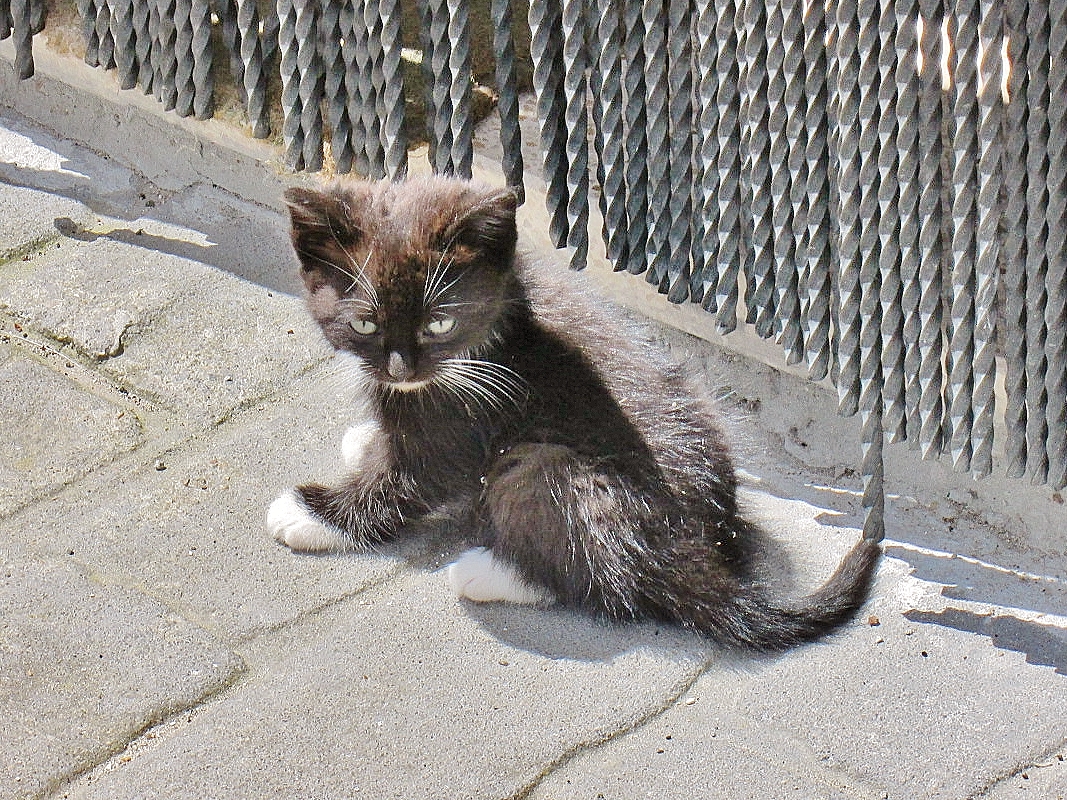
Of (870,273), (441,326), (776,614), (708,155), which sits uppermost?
(708,155)

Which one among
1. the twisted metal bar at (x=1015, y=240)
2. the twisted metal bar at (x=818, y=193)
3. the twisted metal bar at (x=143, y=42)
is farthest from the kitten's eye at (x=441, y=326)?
the twisted metal bar at (x=143, y=42)

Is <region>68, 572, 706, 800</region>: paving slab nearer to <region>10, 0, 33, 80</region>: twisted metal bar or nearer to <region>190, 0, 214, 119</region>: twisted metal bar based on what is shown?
<region>190, 0, 214, 119</region>: twisted metal bar

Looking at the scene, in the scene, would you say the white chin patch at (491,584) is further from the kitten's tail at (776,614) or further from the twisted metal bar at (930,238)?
the twisted metal bar at (930,238)

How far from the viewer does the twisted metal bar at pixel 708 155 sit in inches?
104

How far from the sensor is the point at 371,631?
2865 millimetres

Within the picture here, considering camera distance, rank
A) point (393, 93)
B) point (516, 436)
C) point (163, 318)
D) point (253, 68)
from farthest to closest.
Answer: point (163, 318) → point (253, 68) → point (393, 93) → point (516, 436)

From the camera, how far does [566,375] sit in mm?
2943

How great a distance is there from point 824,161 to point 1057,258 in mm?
470

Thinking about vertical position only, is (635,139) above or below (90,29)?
below

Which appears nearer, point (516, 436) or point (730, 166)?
point (730, 166)

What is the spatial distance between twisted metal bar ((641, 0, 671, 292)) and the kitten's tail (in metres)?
0.72

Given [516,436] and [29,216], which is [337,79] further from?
[29,216]

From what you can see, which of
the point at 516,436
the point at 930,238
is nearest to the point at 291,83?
the point at 516,436

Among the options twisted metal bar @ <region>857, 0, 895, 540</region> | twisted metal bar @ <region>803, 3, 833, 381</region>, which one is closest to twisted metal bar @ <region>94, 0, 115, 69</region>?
twisted metal bar @ <region>803, 3, 833, 381</region>
